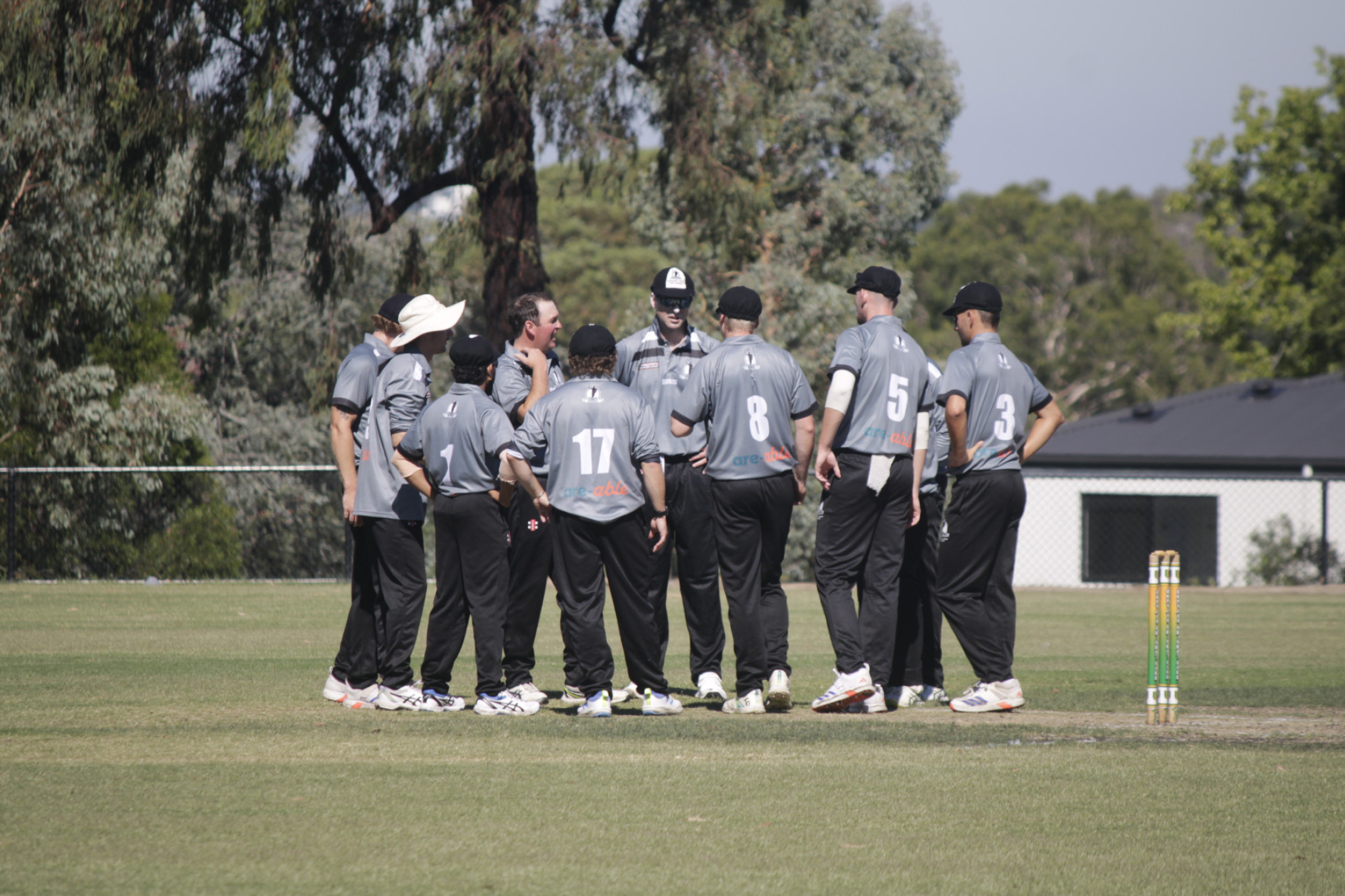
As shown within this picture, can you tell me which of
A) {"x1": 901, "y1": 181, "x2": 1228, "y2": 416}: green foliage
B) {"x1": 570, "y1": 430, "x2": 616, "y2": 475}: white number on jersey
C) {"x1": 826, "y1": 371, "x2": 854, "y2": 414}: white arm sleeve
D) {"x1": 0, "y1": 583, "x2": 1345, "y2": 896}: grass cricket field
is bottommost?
{"x1": 0, "y1": 583, "x2": 1345, "y2": 896}: grass cricket field

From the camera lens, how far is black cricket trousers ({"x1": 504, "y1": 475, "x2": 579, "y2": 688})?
828 centimetres

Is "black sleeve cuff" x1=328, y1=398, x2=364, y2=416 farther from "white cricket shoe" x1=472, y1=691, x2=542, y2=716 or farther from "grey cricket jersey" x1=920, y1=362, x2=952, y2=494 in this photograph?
"grey cricket jersey" x1=920, y1=362, x2=952, y2=494

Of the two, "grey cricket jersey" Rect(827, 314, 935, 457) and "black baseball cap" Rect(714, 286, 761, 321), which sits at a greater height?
"black baseball cap" Rect(714, 286, 761, 321)

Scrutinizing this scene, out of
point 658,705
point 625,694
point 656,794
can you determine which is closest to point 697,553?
point 658,705

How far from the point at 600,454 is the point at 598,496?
0.75 ft

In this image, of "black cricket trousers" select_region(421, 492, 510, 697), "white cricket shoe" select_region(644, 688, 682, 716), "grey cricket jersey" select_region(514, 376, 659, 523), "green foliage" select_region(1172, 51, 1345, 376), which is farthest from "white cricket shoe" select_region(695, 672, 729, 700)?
"green foliage" select_region(1172, 51, 1345, 376)

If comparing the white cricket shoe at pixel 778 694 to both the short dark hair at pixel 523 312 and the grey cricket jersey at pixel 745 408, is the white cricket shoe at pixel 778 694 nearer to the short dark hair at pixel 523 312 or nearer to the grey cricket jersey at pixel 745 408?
the grey cricket jersey at pixel 745 408

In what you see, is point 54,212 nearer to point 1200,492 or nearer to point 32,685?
point 32,685

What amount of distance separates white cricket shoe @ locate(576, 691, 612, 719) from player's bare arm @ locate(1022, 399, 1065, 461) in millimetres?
2745

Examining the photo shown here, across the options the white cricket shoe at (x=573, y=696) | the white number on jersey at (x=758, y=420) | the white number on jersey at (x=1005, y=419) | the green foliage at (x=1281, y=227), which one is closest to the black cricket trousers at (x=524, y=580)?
the white cricket shoe at (x=573, y=696)

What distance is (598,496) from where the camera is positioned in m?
7.67

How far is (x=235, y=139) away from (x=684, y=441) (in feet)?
44.3

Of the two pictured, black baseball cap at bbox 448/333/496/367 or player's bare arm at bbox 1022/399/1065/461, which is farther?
player's bare arm at bbox 1022/399/1065/461

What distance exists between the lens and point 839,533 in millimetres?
8039
